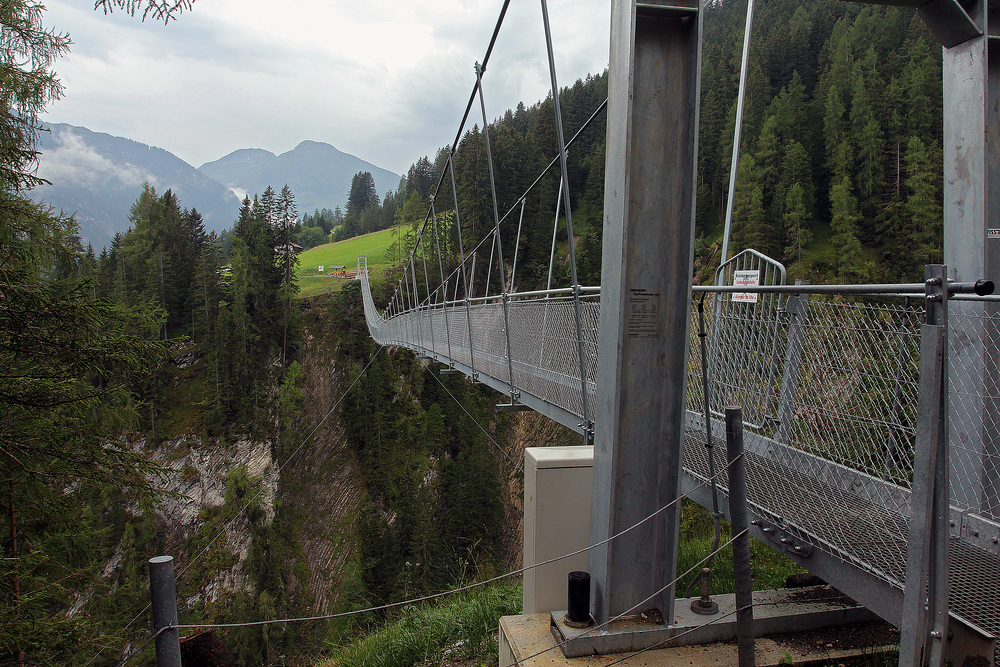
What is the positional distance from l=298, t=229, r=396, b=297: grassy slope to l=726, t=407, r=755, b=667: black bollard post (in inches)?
1853

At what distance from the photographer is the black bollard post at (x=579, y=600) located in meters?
2.16

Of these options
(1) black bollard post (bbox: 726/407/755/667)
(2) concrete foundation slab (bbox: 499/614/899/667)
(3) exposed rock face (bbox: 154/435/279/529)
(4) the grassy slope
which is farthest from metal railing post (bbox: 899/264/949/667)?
(4) the grassy slope

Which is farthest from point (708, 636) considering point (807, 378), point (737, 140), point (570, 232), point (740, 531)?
point (737, 140)

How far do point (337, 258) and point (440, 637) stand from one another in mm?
62639

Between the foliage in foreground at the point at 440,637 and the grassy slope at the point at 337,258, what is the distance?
45192 mm

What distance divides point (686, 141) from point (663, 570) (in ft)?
4.84

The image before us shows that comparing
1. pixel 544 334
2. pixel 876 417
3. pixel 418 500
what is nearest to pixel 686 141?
pixel 876 417

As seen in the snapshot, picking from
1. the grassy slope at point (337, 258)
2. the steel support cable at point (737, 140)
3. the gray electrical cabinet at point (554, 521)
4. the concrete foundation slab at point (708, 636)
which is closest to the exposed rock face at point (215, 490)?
the grassy slope at point (337, 258)

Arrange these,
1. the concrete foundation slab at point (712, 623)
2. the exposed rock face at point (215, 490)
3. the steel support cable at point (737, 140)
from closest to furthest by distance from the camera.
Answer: the concrete foundation slab at point (712, 623) < the steel support cable at point (737, 140) < the exposed rock face at point (215, 490)

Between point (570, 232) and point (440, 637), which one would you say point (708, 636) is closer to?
point (440, 637)

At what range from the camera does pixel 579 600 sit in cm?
215

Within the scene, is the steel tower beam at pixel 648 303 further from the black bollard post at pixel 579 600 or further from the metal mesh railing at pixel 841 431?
the metal mesh railing at pixel 841 431

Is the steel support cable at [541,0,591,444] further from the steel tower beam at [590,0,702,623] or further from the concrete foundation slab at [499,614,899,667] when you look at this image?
the concrete foundation slab at [499,614,899,667]

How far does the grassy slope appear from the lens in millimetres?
51062
